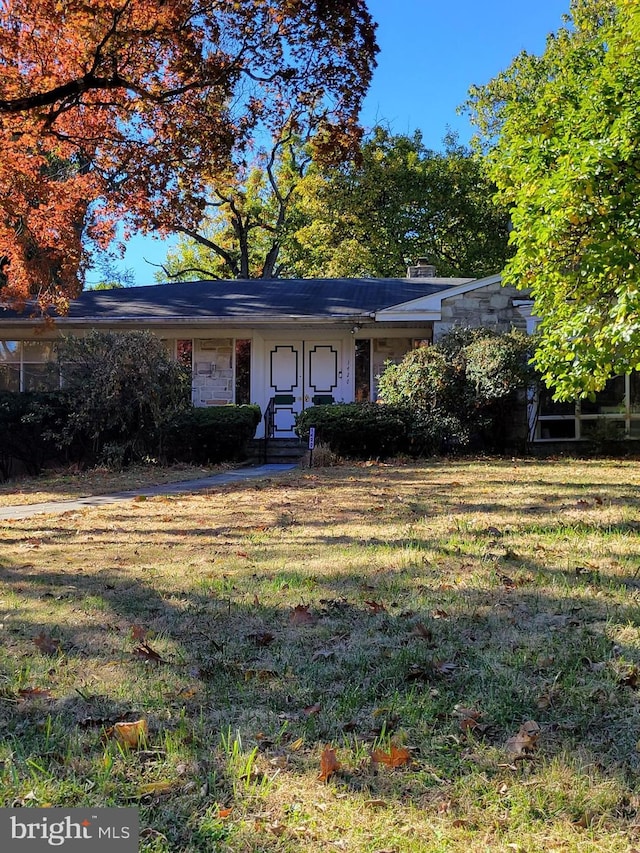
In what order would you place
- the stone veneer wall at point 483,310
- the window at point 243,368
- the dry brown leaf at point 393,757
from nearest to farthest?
1. the dry brown leaf at point 393,757
2. the stone veneer wall at point 483,310
3. the window at point 243,368

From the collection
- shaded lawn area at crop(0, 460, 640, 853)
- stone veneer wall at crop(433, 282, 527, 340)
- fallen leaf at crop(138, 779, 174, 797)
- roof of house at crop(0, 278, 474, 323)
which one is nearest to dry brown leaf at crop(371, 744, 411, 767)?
shaded lawn area at crop(0, 460, 640, 853)

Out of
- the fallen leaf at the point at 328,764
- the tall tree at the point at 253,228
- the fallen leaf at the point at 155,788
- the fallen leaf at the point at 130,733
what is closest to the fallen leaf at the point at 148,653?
the fallen leaf at the point at 130,733

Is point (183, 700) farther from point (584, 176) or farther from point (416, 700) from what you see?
point (584, 176)

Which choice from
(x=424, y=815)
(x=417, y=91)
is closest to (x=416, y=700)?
(x=424, y=815)

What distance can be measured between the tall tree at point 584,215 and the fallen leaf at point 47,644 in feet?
15.7

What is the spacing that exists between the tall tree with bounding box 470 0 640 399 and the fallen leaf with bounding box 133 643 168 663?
4433mm

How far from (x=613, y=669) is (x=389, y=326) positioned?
12.9 metres

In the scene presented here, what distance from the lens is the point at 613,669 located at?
108 inches

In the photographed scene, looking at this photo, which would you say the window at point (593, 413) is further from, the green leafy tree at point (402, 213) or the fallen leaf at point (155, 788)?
the fallen leaf at point (155, 788)

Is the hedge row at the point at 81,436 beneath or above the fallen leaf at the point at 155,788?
above

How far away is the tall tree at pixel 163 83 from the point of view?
7344 mm

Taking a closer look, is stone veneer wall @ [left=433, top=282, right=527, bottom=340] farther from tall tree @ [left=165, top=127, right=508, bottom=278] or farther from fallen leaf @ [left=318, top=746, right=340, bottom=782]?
fallen leaf @ [left=318, top=746, right=340, bottom=782]

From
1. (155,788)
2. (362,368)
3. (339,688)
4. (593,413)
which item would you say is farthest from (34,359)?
(155,788)

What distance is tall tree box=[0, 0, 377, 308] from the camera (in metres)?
7.34
